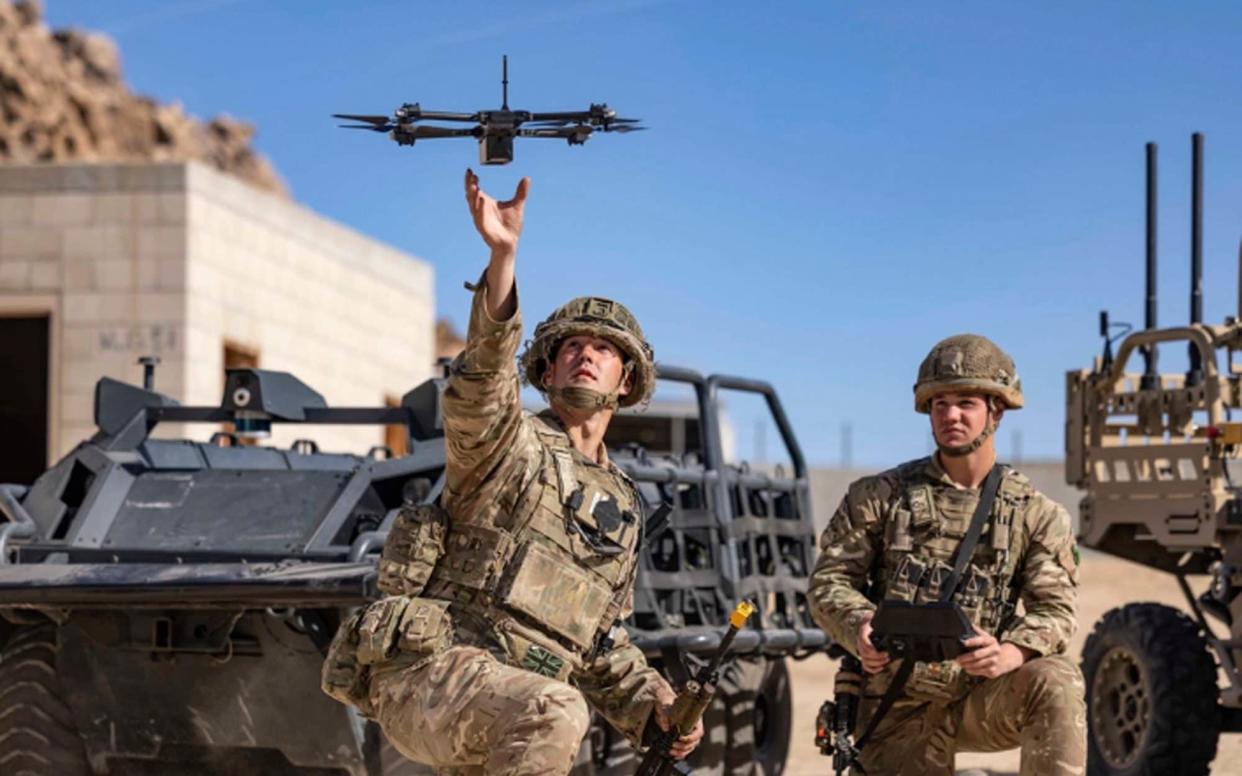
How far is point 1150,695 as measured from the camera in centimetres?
872

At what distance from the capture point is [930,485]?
5.92 metres

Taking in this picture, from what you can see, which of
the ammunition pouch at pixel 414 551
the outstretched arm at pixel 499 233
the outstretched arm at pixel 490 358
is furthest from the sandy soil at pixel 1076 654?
the outstretched arm at pixel 499 233

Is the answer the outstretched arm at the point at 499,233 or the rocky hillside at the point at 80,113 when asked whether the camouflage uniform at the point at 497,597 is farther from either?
the rocky hillside at the point at 80,113

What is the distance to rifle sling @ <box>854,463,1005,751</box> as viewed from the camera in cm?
568

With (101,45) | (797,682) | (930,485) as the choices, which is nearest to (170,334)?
(797,682)

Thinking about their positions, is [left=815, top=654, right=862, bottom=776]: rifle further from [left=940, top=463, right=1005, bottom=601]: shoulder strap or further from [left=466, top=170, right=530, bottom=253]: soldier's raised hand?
[left=466, top=170, right=530, bottom=253]: soldier's raised hand

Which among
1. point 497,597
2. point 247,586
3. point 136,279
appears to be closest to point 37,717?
point 247,586

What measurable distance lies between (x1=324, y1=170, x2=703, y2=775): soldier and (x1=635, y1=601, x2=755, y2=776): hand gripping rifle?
33 millimetres

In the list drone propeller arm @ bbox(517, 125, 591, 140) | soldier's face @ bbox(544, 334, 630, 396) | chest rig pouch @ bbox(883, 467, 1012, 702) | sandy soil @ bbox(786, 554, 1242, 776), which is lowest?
sandy soil @ bbox(786, 554, 1242, 776)

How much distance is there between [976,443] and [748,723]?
12.0 feet

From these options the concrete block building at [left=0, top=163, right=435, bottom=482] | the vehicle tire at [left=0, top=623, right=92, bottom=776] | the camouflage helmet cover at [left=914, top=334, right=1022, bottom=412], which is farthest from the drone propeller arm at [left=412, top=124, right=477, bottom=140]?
the concrete block building at [left=0, top=163, right=435, bottom=482]

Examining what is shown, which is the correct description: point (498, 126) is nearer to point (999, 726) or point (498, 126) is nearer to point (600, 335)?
point (600, 335)

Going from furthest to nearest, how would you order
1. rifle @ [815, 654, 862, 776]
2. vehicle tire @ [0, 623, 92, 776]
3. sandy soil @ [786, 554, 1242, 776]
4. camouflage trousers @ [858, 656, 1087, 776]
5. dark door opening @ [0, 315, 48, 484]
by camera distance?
dark door opening @ [0, 315, 48, 484] → sandy soil @ [786, 554, 1242, 776] → vehicle tire @ [0, 623, 92, 776] → rifle @ [815, 654, 862, 776] → camouflage trousers @ [858, 656, 1087, 776]

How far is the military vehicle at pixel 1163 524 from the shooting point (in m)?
8.65
